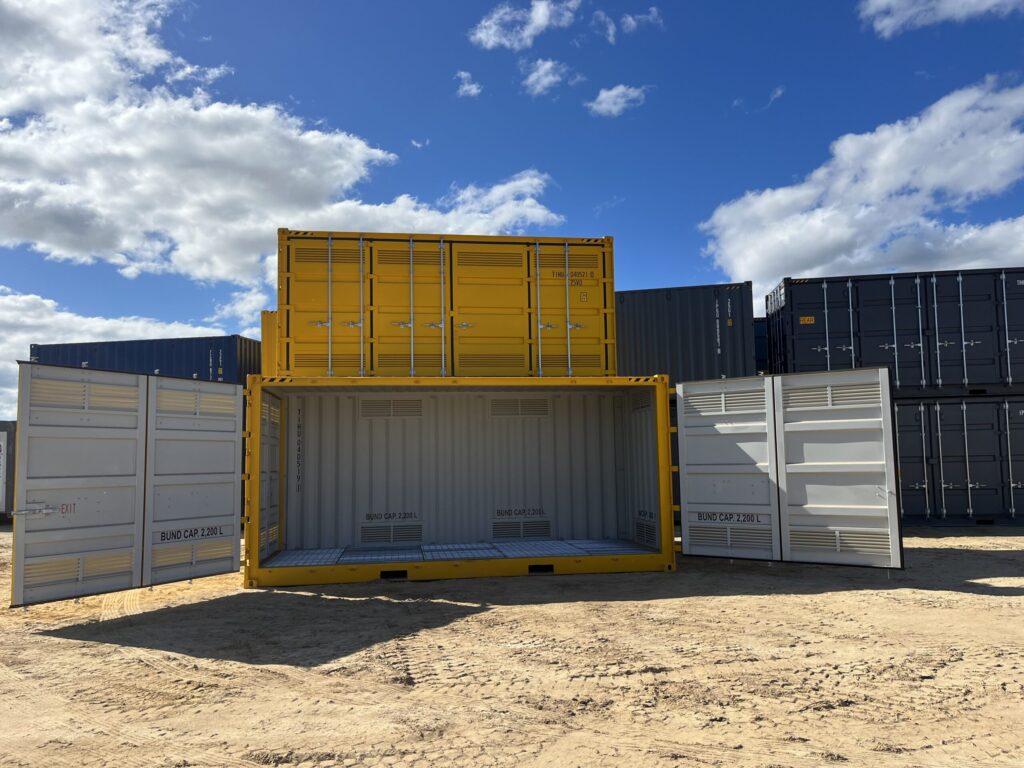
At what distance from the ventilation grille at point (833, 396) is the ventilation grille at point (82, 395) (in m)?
8.71

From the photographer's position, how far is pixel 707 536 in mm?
9938

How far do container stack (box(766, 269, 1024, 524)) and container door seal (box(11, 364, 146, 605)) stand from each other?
483 inches

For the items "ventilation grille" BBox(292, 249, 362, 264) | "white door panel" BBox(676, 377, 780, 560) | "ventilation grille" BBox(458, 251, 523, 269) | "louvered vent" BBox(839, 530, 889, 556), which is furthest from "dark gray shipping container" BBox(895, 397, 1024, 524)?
"ventilation grille" BBox(292, 249, 362, 264)

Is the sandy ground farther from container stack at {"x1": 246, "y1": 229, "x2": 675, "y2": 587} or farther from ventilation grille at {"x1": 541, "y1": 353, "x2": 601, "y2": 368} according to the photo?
ventilation grille at {"x1": 541, "y1": 353, "x2": 601, "y2": 368}

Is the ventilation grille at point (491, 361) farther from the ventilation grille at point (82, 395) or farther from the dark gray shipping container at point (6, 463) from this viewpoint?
the dark gray shipping container at point (6, 463)

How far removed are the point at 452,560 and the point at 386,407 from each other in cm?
283

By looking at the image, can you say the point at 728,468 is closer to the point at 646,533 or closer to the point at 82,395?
the point at 646,533

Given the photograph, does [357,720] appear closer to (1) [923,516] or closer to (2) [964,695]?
(2) [964,695]

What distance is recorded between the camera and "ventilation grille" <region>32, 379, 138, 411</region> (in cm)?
752

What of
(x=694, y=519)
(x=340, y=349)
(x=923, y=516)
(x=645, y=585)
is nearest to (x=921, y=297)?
(x=923, y=516)

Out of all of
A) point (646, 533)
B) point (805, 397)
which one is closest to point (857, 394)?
point (805, 397)

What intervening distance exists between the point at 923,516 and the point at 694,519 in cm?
667

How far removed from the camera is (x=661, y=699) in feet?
15.9

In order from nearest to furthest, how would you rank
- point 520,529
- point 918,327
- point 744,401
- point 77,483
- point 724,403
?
point 77,483 → point 744,401 → point 724,403 → point 520,529 → point 918,327
